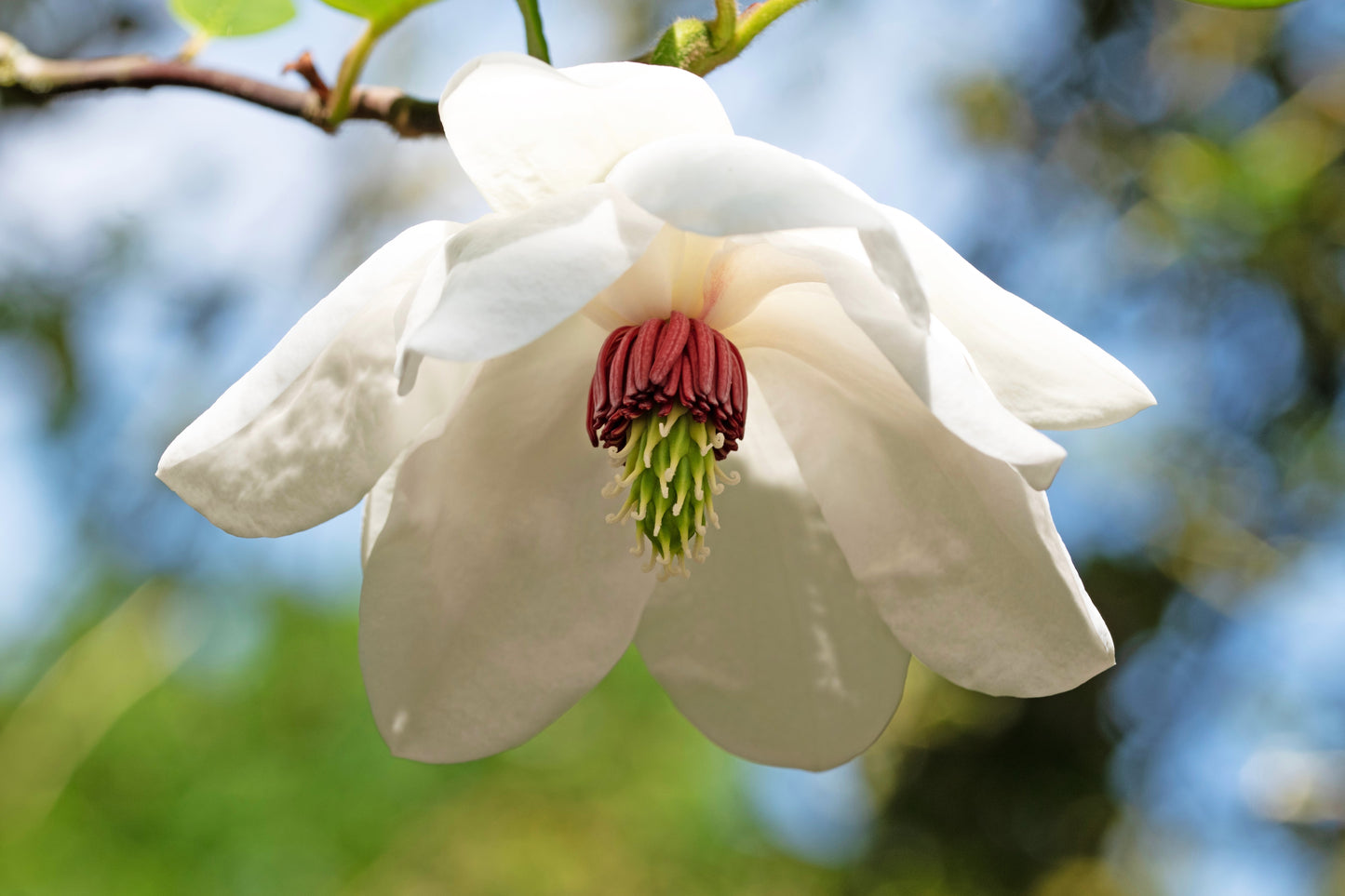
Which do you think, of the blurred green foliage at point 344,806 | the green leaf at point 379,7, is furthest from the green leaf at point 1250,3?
the blurred green foliage at point 344,806

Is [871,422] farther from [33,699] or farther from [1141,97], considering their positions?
[33,699]

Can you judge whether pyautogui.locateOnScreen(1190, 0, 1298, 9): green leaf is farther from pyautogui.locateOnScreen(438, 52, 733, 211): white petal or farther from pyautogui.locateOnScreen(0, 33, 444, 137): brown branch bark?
pyautogui.locateOnScreen(0, 33, 444, 137): brown branch bark

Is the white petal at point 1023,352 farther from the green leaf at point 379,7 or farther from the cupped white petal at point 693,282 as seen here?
the green leaf at point 379,7

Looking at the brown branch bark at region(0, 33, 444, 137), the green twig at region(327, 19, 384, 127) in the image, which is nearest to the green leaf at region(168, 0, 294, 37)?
the brown branch bark at region(0, 33, 444, 137)

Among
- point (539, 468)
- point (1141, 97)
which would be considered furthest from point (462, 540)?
point (1141, 97)

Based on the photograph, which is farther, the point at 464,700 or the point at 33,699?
the point at 33,699
